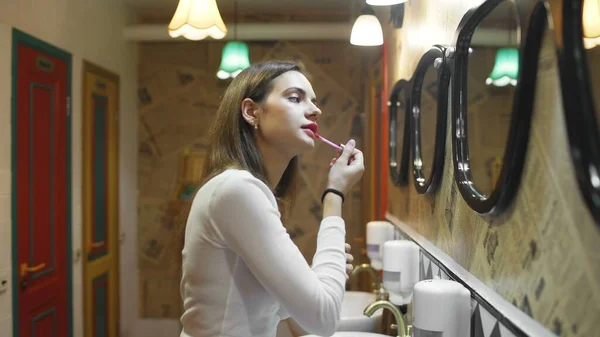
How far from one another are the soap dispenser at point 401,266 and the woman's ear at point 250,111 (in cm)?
75

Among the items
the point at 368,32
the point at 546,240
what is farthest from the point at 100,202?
the point at 546,240

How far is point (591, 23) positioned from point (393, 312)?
1.11 meters

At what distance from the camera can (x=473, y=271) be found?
1.27m

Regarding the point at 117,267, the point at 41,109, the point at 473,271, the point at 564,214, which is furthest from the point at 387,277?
the point at 117,267

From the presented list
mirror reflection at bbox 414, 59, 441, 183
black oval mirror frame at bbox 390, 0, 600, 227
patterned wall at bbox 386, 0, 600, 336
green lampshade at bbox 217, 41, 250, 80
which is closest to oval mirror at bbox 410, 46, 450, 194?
mirror reflection at bbox 414, 59, 441, 183

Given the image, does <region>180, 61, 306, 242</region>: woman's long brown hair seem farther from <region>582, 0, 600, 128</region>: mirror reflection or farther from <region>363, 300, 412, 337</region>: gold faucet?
<region>582, 0, 600, 128</region>: mirror reflection

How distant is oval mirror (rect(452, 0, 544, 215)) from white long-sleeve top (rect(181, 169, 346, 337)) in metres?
0.34

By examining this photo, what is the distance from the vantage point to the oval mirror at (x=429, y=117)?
154cm

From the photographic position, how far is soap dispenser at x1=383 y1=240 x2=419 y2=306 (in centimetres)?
174

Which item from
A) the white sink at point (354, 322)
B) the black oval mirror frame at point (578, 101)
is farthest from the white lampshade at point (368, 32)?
the black oval mirror frame at point (578, 101)

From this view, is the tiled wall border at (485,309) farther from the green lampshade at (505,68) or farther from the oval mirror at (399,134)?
the oval mirror at (399,134)

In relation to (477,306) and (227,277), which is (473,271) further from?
(227,277)

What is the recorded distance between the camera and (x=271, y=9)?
431 cm

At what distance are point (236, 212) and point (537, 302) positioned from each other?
54 centimetres
